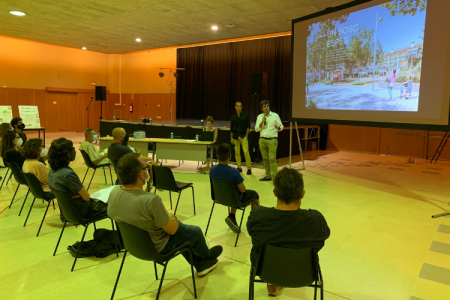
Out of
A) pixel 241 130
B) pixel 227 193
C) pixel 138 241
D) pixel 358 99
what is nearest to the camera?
pixel 138 241

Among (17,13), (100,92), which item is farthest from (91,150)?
(100,92)

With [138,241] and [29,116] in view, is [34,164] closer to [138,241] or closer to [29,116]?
[138,241]

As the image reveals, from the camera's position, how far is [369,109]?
525 cm

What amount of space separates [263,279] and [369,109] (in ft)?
13.4

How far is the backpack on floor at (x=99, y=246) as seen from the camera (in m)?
3.14

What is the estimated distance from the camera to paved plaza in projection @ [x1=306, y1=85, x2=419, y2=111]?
480cm

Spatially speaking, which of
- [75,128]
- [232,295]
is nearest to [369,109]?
[232,295]

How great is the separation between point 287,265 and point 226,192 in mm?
1594

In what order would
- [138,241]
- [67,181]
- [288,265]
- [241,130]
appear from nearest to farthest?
[288,265], [138,241], [67,181], [241,130]

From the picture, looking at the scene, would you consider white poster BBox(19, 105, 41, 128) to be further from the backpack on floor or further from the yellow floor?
the backpack on floor

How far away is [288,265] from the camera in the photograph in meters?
1.91

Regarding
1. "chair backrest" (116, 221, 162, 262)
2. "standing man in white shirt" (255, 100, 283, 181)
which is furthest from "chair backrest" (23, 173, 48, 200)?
"standing man in white shirt" (255, 100, 283, 181)

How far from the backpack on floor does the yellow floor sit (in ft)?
0.22

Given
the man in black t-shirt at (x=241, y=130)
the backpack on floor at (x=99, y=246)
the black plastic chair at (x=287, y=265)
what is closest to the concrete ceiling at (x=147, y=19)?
the man in black t-shirt at (x=241, y=130)
